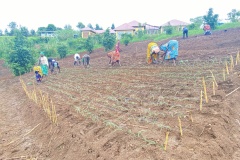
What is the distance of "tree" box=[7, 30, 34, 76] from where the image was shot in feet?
48.9

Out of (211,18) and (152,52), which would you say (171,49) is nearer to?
(152,52)

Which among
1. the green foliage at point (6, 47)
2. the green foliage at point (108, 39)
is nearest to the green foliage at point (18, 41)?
the green foliage at point (6, 47)

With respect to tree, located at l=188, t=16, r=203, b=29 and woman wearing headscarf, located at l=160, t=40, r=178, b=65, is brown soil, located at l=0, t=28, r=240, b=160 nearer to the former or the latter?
woman wearing headscarf, located at l=160, t=40, r=178, b=65

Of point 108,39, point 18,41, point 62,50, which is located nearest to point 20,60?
point 18,41

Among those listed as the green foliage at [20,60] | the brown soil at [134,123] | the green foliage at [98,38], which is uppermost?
the green foliage at [98,38]

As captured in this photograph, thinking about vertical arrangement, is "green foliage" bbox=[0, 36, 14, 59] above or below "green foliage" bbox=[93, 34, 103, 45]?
below

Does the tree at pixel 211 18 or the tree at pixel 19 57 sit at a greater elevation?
the tree at pixel 211 18

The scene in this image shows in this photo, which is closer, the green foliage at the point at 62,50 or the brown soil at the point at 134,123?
the brown soil at the point at 134,123

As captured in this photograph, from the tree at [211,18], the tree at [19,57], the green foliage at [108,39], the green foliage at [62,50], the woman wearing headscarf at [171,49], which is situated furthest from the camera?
the tree at [211,18]

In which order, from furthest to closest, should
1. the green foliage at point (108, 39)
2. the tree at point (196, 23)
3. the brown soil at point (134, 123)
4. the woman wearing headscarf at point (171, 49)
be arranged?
the tree at point (196, 23), the green foliage at point (108, 39), the woman wearing headscarf at point (171, 49), the brown soil at point (134, 123)

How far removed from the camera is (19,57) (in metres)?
15.1

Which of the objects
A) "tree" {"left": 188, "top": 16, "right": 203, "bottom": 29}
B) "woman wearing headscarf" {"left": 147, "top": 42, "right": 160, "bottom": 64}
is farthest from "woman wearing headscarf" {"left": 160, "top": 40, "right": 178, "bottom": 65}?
"tree" {"left": 188, "top": 16, "right": 203, "bottom": 29}

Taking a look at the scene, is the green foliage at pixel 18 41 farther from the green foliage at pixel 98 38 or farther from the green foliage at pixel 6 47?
the green foliage at pixel 98 38

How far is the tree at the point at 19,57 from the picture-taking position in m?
14.9
